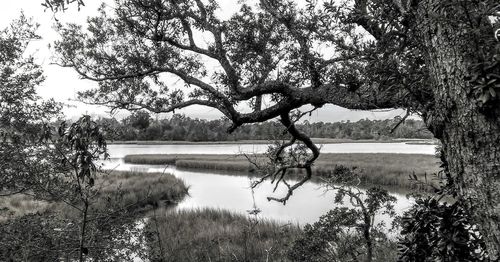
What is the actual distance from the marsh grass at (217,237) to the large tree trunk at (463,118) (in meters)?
6.33

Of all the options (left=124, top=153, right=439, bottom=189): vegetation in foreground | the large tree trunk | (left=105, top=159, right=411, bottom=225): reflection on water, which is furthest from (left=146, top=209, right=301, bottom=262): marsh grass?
the large tree trunk

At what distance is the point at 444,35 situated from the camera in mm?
2326

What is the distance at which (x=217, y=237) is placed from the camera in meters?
12.2

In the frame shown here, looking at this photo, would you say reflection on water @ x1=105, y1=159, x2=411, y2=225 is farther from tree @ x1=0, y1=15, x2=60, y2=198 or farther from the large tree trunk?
the large tree trunk

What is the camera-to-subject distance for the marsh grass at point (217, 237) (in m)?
10.0

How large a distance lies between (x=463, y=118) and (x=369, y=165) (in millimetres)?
30667

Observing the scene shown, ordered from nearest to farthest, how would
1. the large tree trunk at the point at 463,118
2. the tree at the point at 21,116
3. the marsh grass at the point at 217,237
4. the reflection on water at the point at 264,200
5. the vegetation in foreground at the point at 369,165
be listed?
the large tree trunk at the point at 463,118
the tree at the point at 21,116
the marsh grass at the point at 217,237
the reflection on water at the point at 264,200
the vegetation in foreground at the point at 369,165

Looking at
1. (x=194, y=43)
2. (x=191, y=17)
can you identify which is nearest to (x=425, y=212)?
(x=194, y=43)

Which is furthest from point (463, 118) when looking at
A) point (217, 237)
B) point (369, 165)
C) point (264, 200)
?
point (369, 165)

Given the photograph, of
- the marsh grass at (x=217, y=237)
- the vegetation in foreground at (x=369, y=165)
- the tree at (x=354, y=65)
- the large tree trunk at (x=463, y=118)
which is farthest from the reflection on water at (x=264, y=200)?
Answer: the large tree trunk at (x=463, y=118)

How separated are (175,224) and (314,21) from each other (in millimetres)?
10961

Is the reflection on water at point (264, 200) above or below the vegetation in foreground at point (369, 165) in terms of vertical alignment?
below

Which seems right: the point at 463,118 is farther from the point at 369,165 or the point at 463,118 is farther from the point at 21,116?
the point at 369,165

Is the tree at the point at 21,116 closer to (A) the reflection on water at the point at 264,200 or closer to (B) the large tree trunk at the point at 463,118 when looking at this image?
(B) the large tree trunk at the point at 463,118
